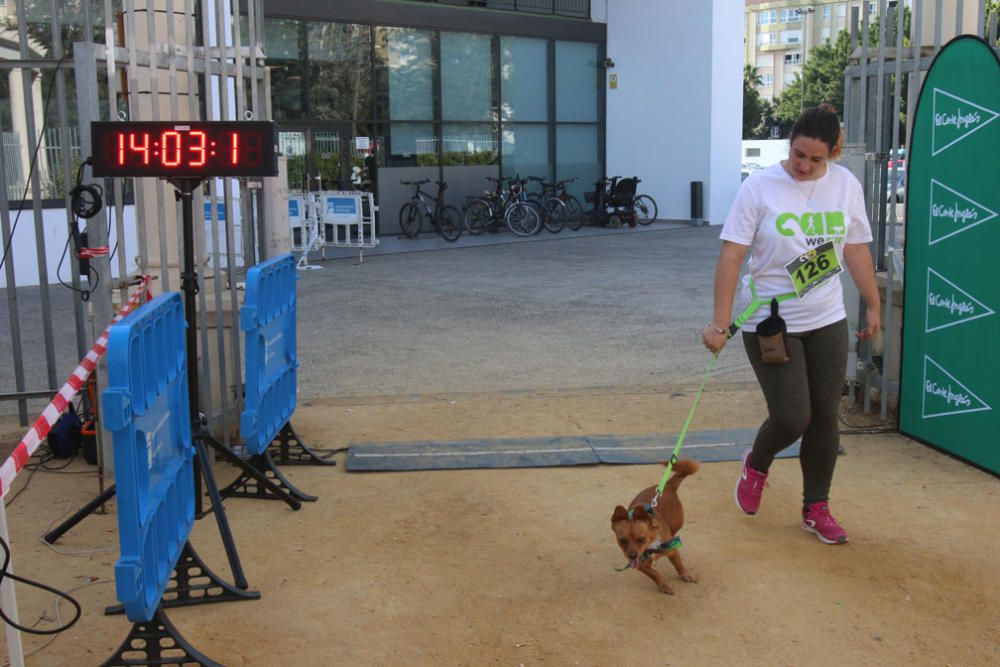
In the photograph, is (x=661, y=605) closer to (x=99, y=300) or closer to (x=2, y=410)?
(x=99, y=300)

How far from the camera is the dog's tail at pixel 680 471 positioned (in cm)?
406

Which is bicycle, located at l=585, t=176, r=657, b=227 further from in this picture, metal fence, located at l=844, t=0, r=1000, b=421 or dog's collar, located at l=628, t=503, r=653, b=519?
dog's collar, located at l=628, t=503, r=653, b=519

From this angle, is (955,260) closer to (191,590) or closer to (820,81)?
(191,590)

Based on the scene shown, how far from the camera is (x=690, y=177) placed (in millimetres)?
22922

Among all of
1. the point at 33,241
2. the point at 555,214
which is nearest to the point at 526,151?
the point at 555,214

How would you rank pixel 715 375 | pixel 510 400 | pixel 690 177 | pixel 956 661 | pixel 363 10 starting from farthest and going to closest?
pixel 690 177 < pixel 363 10 < pixel 715 375 < pixel 510 400 < pixel 956 661

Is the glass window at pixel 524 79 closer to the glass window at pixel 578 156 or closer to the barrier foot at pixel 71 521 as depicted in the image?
the glass window at pixel 578 156

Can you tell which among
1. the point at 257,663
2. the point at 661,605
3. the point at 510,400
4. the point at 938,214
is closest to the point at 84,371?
the point at 257,663

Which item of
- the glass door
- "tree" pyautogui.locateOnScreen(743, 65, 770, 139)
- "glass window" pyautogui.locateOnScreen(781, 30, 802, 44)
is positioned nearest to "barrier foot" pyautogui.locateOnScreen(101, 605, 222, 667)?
the glass door

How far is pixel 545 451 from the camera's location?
5820mm

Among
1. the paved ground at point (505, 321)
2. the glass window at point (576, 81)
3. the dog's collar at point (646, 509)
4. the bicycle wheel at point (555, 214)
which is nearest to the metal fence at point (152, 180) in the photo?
the paved ground at point (505, 321)

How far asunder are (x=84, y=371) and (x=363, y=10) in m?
17.0

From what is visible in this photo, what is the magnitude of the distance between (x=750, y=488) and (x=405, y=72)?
17.5 metres

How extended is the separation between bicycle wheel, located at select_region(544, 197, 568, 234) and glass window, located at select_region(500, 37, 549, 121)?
246 cm
